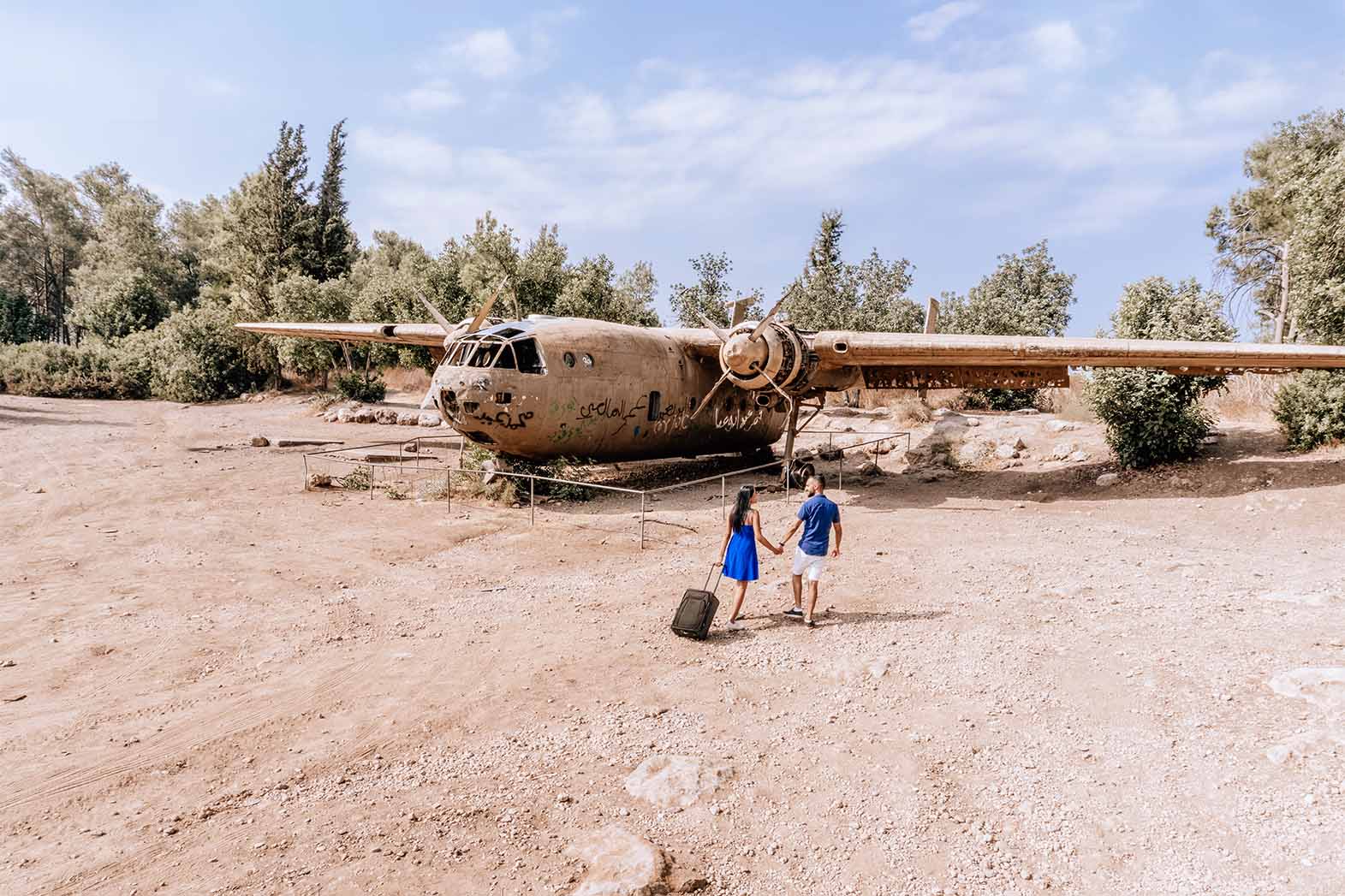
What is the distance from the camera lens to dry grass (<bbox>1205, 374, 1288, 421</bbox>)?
84.6ft

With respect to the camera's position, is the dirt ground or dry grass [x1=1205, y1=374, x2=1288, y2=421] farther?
dry grass [x1=1205, y1=374, x2=1288, y2=421]

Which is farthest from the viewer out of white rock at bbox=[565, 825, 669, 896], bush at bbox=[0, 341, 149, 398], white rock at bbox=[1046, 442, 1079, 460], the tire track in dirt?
bush at bbox=[0, 341, 149, 398]

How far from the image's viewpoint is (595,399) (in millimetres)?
17625

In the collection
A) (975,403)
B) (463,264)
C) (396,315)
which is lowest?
(975,403)

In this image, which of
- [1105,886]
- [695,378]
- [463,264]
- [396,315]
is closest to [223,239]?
[396,315]

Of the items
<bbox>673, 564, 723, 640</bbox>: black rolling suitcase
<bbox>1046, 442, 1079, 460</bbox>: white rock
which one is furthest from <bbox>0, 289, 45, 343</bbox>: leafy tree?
<bbox>1046, 442, 1079, 460</bbox>: white rock

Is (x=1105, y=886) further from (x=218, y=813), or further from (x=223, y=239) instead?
(x=223, y=239)

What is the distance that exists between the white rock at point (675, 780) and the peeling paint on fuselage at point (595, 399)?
37.6 feet

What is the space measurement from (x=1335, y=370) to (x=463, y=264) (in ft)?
128

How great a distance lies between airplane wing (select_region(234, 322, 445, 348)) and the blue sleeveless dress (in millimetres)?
17659

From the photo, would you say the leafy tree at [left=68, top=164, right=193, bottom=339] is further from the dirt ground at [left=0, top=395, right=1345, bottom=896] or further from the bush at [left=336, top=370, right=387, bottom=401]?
the dirt ground at [left=0, top=395, right=1345, bottom=896]

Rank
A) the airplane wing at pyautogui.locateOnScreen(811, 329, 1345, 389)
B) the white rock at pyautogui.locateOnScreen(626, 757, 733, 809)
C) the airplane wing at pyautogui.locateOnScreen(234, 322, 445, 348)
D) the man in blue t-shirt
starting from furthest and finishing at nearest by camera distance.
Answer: the airplane wing at pyautogui.locateOnScreen(234, 322, 445, 348)
the airplane wing at pyautogui.locateOnScreen(811, 329, 1345, 389)
the man in blue t-shirt
the white rock at pyautogui.locateOnScreen(626, 757, 733, 809)

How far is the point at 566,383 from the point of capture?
17.0 meters

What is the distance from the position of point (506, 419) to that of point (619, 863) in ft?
41.3
